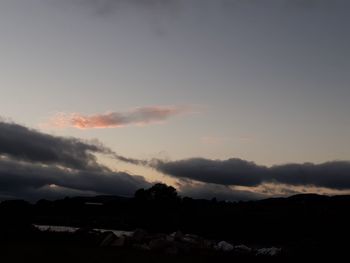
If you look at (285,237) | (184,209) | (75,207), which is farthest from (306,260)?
(75,207)

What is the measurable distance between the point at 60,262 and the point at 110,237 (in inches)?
280

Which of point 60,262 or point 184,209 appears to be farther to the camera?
point 184,209

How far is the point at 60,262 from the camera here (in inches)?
846

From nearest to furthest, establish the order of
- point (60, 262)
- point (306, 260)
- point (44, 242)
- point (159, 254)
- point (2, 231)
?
point (60, 262)
point (306, 260)
point (159, 254)
point (44, 242)
point (2, 231)

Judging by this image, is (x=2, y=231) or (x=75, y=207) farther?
(x=75, y=207)

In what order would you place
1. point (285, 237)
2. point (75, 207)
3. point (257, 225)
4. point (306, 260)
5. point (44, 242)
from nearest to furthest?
point (306, 260), point (44, 242), point (285, 237), point (257, 225), point (75, 207)

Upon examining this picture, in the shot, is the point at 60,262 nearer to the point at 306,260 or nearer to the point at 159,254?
the point at 159,254

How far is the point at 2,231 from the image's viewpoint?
30.2m

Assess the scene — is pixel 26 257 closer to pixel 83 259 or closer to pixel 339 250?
pixel 83 259

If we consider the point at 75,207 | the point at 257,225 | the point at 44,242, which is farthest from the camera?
the point at 75,207

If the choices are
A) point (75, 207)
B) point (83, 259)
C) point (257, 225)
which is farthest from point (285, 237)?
point (75, 207)

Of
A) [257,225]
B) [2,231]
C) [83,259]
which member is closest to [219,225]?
[257,225]

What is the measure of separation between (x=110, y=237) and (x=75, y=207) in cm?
8723

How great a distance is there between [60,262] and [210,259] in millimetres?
6512
